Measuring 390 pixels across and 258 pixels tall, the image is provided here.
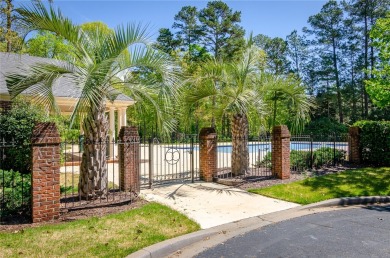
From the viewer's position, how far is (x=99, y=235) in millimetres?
4758

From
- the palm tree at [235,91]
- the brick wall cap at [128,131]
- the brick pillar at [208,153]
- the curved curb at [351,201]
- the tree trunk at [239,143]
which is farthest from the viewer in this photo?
the tree trunk at [239,143]

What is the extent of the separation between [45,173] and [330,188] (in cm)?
734

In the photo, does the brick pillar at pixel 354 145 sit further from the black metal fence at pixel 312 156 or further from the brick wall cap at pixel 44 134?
the brick wall cap at pixel 44 134

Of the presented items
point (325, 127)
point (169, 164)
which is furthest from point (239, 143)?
point (325, 127)

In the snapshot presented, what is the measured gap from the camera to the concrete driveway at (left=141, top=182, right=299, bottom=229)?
607 centimetres

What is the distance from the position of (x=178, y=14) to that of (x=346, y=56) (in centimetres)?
2229

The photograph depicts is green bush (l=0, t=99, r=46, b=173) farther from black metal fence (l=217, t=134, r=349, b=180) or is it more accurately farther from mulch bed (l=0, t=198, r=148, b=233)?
black metal fence (l=217, t=134, r=349, b=180)

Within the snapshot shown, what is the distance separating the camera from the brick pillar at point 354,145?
12812 mm

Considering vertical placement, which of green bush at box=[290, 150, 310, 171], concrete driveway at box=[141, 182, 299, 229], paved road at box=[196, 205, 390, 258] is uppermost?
green bush at box=[290, 150, 310, 171]

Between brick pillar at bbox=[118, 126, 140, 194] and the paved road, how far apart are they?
3467 mm

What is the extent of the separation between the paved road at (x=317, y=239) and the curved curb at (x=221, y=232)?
0.64 ft

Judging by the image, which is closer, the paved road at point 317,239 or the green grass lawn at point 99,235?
the green grass lawn at point 99,235

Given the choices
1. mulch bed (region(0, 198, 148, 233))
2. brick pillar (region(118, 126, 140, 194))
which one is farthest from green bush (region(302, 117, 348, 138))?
mulch bed (region(0, 198, 148, 233))

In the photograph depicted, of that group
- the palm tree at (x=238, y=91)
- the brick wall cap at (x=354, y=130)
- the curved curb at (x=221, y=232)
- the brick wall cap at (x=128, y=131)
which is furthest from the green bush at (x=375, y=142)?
the brick wall cap at (x=128, y=131)
